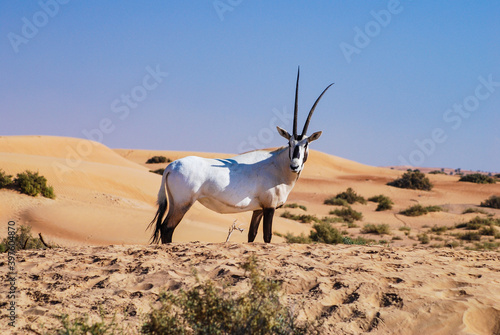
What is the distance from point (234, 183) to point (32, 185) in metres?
10.6

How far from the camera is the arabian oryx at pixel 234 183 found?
7957mm

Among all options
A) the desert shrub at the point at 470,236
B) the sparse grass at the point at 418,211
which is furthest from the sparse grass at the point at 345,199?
the desert shrub at the point at 470,236

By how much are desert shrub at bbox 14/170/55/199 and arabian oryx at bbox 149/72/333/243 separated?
30.0ft

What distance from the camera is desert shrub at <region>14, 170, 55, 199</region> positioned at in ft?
52.5

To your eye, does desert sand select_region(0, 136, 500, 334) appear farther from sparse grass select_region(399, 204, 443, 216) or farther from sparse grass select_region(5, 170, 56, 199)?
sparse grass select_region(399, 204, 443, 216)

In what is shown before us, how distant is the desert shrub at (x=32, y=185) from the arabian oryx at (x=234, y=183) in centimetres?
913

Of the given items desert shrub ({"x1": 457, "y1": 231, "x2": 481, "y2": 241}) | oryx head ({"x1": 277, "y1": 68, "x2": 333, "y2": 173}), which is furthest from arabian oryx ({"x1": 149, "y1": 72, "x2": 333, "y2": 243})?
desert shrub ({"x1": 457, "y1": 231, "x2": 481, "y2": 241})

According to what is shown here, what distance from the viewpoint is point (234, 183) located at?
8.14m

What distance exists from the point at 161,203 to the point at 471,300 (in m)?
5.12

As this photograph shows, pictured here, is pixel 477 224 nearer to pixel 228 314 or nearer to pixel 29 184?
pixel 29 184

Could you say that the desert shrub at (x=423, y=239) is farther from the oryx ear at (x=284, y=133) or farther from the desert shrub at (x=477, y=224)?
the oryx ear at (x=284, y=133)

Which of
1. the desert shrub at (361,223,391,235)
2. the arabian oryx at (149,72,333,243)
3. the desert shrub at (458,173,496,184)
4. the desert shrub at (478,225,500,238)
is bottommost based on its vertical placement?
the desert shrub at (361,223,391,235)

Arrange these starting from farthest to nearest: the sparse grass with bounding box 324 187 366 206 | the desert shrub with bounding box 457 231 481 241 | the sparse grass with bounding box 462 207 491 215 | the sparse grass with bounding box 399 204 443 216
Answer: the sparse grass with bounding box 324 187 366 206 → the sparse grass with bounding box 462 207 491 215 → the sparse grass with bounding box 399 204 443 216 → the desert shrub with bounding box 457 231 481 241

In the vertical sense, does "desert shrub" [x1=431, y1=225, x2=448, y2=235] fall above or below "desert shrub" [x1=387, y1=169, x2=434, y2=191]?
below
